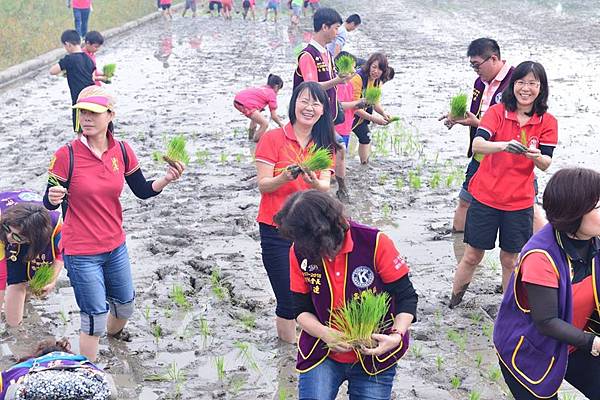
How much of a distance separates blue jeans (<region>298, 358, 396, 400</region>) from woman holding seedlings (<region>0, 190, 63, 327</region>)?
229 centimetres

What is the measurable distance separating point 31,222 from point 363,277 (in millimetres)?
2525

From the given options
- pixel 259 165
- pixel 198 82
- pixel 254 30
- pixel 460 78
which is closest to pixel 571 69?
pixel 460 78

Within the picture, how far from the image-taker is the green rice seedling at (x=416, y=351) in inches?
226

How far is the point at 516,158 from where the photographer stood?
18.9 feet

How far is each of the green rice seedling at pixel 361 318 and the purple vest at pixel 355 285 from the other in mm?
61

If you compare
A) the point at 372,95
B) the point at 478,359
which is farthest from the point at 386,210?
the point at 478,359

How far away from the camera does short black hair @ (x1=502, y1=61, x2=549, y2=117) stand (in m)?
5.57

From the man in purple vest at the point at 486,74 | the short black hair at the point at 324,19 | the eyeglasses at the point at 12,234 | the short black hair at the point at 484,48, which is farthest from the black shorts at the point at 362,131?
the eyeglasses at the point at 12,234

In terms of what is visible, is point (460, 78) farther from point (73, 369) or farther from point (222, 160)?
point (73, 369)

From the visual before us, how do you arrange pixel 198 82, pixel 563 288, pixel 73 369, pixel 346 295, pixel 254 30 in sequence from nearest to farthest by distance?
pixel 73 369 → pixel 563 288 → pixel 346 295 → pixel 198 82 → pixel 254 30

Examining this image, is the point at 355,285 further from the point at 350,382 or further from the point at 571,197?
the point at 571,197

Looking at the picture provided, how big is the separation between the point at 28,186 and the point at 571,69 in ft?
39.8

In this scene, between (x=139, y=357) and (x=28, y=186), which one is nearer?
(x=139, y=357)

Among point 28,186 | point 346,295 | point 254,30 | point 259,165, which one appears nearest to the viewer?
point 346,295
